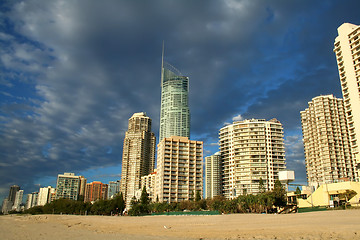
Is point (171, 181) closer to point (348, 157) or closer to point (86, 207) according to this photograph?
point (86, 207)

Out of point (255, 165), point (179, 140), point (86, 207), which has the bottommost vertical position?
point (86, 207)

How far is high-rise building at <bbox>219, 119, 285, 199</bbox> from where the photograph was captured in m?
134

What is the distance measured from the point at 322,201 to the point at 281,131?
7653 cm

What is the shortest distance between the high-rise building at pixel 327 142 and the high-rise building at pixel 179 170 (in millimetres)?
58236

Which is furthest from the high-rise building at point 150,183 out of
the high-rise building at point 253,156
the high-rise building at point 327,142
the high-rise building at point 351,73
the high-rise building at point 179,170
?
the high-rise building at point 351,73

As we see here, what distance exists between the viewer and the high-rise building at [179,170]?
422ft

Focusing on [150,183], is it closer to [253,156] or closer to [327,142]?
[253,156]

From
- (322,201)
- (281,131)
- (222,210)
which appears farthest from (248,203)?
(281,131)

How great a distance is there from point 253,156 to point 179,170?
3630cm

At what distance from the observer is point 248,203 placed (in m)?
63.2

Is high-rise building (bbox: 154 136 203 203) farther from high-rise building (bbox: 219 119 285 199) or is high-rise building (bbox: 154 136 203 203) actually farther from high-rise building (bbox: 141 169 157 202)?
high-rise building (bbox: 141 169 157 202)

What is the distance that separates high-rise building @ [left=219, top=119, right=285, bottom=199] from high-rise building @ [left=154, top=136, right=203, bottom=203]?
56.8 ft

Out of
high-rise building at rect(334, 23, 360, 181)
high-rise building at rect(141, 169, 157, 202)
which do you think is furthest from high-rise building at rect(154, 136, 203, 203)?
high-rise building at rect(334, 23, 360, 181)

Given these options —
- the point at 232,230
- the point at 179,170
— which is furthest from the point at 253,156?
the point at 232,230
